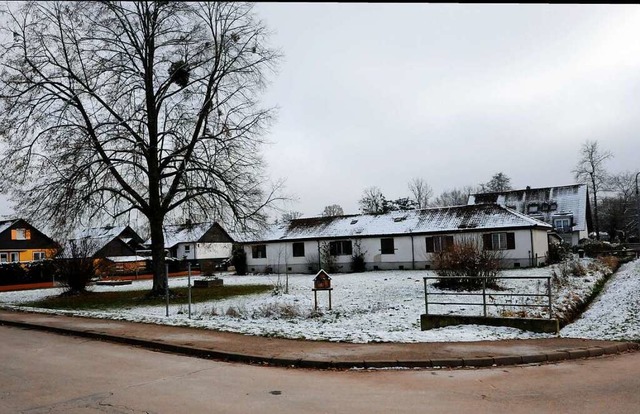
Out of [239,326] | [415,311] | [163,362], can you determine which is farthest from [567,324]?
[163,362]

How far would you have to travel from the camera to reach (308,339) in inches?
468

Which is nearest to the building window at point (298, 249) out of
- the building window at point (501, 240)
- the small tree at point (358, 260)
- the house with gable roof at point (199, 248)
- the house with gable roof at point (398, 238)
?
the house with gable roof at point (398, 238)

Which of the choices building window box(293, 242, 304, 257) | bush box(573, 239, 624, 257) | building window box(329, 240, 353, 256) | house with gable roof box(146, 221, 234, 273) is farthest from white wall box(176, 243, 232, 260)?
bush box(573, 239, 624, 257)

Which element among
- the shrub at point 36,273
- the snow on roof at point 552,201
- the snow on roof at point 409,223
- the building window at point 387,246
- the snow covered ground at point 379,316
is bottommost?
the snow covered ground at point 379,316

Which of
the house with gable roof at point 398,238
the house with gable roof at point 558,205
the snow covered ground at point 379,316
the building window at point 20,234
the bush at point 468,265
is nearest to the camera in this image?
the snow covered ground at point 379,316

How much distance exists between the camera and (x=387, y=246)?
45812mm

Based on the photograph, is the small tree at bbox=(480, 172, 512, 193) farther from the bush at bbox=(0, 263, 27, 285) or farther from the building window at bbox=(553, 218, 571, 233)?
the bush at bbox=(0, 263, 27, 285)

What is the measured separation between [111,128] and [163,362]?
16.6m

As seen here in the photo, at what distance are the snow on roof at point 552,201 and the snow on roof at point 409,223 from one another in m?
18.0

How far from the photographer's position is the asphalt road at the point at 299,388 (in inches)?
267

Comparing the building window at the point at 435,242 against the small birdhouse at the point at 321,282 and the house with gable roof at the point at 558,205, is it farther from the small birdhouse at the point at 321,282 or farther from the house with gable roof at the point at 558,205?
the small birdhouse at the point at 321,282

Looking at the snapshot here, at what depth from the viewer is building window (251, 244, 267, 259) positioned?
51.9 m

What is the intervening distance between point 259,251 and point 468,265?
34151 mm

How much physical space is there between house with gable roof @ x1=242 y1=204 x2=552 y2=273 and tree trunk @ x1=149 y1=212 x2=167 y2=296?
13368mm
